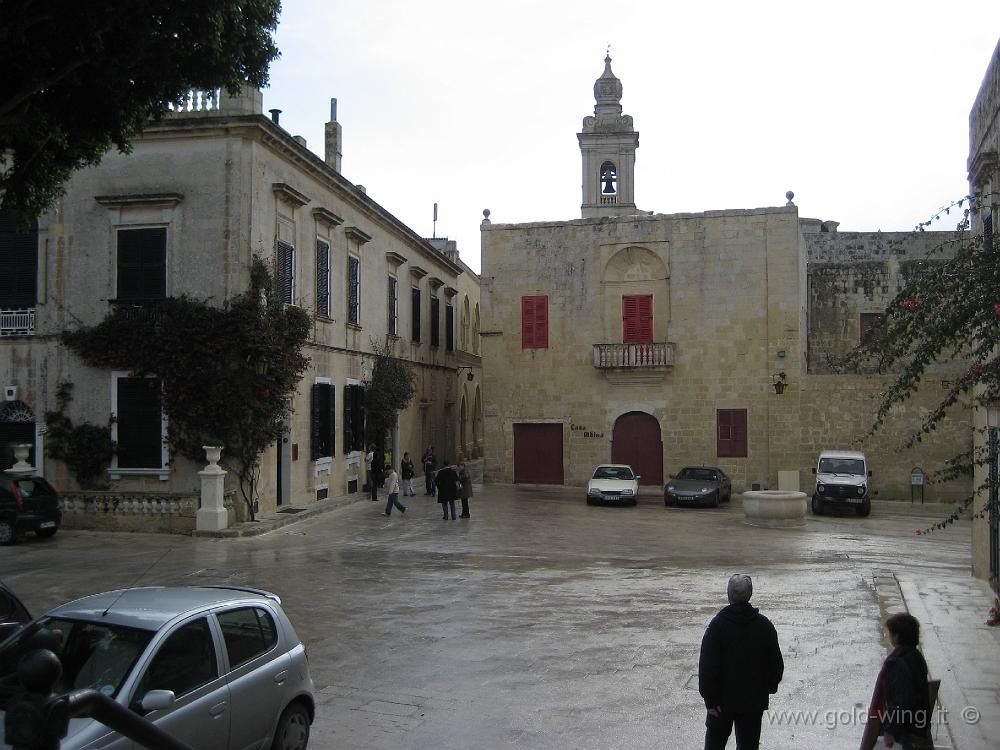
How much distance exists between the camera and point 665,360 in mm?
30547

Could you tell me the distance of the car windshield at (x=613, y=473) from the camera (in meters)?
27.4

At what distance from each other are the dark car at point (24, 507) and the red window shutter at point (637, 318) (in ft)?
63.0

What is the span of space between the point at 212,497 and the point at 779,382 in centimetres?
1853

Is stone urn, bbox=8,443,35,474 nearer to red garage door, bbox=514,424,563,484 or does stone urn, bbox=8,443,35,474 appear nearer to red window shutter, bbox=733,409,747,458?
red garage door, bbox=514,424,563,484

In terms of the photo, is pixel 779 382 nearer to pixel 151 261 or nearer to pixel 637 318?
pixel 637 318

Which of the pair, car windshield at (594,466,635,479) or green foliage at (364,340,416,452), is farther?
car windshield at (594,466,635,479)

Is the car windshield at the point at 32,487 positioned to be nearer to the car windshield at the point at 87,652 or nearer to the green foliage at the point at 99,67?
the green foliage at the point at 99,67

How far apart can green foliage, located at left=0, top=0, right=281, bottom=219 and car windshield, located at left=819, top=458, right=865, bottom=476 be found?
19.7m

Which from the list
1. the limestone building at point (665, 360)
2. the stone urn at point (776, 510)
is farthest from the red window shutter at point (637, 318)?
the stone urn at point (776, 510)

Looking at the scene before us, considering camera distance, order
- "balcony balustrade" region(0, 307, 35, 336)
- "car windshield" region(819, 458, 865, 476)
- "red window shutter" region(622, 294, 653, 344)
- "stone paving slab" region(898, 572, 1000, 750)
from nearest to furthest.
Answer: "stone paving slab" region(898, 572, 1000, 750) → "balcony balustrade" region(0, 307, 35, 336) → "car windshield" region(819, 458, 865, 476) → "red window shutter" region(622, 294, 653, 344)

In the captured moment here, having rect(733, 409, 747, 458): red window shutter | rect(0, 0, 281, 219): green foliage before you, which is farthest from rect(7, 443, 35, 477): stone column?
rect(733, 409, 747, 458): red window shutter

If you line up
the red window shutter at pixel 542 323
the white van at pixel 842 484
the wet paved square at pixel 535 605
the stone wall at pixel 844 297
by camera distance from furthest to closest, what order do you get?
the stone wall at pixel 844 297 → the red window shutter at pixel 542 323 → the white van at pixel 842 484 → the wet paved square at pixel 535 605

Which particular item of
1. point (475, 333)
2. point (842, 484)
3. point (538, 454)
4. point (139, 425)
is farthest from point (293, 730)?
point (475, 333)

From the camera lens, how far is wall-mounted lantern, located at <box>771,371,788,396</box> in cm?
2936
